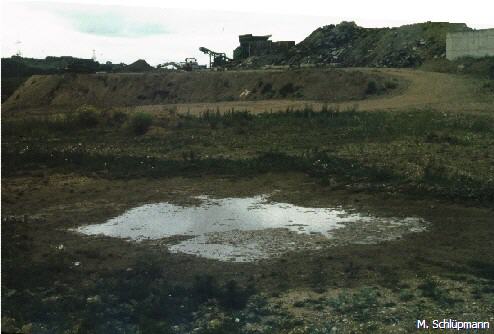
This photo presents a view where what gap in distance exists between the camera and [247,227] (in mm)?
10719

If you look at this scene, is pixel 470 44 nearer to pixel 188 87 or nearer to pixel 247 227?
pixel 188 87

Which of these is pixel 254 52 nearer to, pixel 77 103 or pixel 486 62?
pixel 77 103

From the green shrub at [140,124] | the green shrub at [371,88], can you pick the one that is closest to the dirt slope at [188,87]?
the green shrub at [371,88]

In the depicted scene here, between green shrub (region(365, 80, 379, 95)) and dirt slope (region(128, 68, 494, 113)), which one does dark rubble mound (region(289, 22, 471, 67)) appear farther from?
green shrub (region(365, 80, 379, 95))

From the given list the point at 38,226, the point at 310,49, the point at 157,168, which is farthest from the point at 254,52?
the point at 38,226

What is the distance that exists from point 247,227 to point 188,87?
34.9m

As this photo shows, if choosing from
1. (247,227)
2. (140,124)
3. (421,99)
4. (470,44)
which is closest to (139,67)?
(470,44)

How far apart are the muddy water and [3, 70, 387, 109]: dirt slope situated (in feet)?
78.4

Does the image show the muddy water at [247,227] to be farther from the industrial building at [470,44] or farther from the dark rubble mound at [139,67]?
the dark rubble mound at [139,67]

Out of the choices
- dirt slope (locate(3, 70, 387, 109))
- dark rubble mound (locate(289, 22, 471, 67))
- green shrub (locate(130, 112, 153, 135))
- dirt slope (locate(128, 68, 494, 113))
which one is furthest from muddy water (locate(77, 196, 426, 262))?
dark rubble mound (locate(289, 22, 471, 67))

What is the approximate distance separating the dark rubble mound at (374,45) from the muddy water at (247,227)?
39.3 metres

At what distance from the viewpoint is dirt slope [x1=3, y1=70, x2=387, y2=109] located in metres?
37.2

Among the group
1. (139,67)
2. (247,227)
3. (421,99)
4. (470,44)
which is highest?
(470,44)

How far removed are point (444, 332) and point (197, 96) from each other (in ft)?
126
